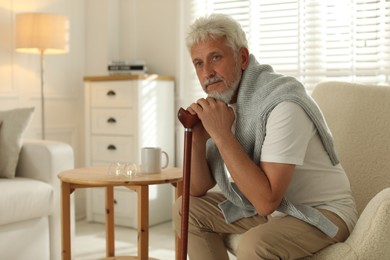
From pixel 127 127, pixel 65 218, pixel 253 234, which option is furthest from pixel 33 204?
pixel 253 234

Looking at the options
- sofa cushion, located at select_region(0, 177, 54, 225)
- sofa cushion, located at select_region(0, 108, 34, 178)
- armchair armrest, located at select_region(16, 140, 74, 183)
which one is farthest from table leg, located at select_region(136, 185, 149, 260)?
sofa cushion, located at select_region(0, 108, 34, 178)

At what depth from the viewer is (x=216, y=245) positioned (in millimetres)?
1924

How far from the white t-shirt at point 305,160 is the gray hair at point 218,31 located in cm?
29

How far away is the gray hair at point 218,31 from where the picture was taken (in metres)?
1.83

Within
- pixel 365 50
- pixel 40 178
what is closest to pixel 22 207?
pixel 40 178

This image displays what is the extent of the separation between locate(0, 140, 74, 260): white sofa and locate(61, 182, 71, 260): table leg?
16.3 inches

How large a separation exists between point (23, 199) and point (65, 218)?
0.45m

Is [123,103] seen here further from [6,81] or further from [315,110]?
[315,110]

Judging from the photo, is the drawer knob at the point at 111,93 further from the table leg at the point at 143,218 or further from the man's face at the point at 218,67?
the man's face at the point at 218,67

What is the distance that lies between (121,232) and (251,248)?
2.25 m

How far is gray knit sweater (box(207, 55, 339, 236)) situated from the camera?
1719 millimetres

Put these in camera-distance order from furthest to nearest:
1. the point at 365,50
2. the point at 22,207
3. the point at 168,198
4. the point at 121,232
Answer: the point at 168,198 → the point at 121,232 → the point at 365,50 → the point at 22,207

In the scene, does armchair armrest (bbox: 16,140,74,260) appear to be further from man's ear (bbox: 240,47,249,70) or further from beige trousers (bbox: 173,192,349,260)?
man's ear (bbox: 240,47,249,70)

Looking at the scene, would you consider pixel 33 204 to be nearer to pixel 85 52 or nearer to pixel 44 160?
pixel 44 160
